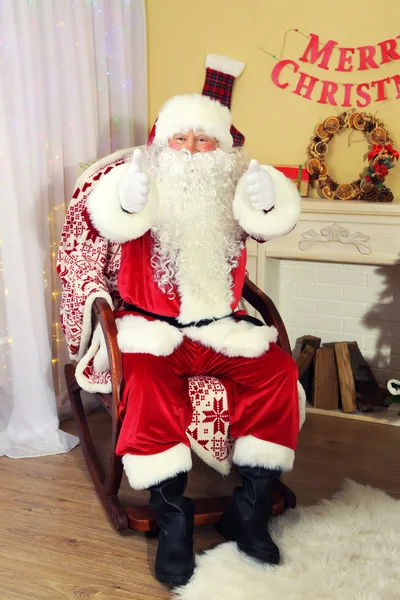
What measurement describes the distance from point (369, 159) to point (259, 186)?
3.86ft

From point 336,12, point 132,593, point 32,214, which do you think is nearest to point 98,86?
point 32,214

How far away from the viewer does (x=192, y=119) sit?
2.32 metres

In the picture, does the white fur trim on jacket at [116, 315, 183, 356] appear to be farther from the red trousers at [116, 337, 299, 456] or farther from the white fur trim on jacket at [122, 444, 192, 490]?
the white fur trim on jacket at [122, 444, 192, 490]

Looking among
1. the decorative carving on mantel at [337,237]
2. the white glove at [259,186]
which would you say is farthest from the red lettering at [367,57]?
the white glove at [259,186]

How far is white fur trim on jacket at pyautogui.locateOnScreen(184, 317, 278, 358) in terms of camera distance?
221 centimetres

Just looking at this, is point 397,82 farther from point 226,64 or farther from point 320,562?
point 320,562

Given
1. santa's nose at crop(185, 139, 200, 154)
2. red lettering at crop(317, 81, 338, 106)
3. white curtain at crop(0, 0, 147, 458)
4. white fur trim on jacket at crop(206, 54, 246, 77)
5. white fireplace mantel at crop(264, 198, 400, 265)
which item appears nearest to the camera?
santa's nose at crop(185, 139, 200, 154)

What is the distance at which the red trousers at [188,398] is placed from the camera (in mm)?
1983

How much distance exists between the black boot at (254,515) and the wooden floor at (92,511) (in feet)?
0.48

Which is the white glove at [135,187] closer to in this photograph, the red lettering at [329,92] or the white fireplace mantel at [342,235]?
the white fireplace mantel at [342,235]

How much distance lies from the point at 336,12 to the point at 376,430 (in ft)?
6.02

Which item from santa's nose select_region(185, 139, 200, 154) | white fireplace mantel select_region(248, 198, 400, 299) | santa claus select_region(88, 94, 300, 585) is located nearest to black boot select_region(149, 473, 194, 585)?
santa claus select_region(88, 94, 300, 585)

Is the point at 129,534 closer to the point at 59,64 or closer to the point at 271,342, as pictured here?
the point at 271,342

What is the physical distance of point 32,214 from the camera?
2.73 m
